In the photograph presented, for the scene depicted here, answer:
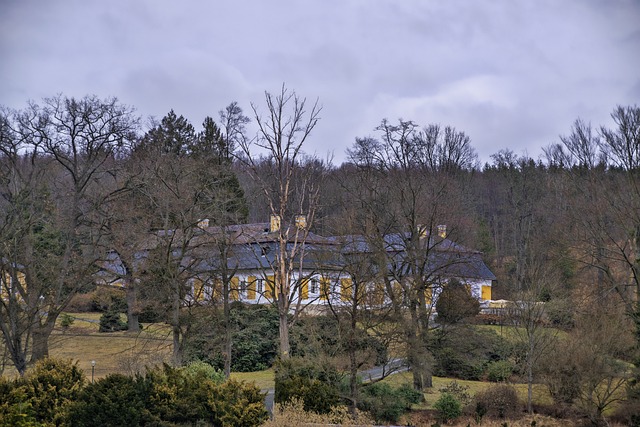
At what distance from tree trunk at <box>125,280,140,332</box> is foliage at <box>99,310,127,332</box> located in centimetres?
58

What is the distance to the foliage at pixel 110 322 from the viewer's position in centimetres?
3497

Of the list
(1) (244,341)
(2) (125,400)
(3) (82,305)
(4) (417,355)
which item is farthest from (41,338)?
(3) (82,305)

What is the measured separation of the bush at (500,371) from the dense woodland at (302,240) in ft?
0.59

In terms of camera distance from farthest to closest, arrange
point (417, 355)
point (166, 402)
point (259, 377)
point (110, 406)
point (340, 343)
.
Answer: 1. point (259, 377)
2. point (417, 355)
3. point (340, 343)
4. point (166, 402)
5. point (110, 406)

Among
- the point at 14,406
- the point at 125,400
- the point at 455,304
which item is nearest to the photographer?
the point at 14,406

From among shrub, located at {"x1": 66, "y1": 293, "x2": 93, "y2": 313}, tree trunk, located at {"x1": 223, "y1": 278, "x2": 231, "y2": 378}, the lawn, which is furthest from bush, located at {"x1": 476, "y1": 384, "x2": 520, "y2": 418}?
shrub, located at {"x1": 66, "y1": 293, "x2": 93, "y2": 313}

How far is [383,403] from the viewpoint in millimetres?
20812

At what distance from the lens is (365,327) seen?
2011 centimetres

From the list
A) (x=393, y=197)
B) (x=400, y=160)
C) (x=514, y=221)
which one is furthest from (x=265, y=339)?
(x=514, y=221)

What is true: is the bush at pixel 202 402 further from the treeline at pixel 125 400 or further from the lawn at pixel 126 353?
the lawn at pixel 126 353

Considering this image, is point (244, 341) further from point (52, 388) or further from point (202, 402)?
point (52, 388)

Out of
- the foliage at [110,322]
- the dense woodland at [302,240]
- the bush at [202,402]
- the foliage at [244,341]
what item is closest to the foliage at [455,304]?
the dense woodland at [302,240]

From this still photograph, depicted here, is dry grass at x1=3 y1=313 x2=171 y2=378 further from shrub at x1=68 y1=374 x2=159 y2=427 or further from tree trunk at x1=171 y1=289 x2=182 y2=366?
shrub at x1=68 y1=374 x2=159 y2=427

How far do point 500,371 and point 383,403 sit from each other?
9.08m
